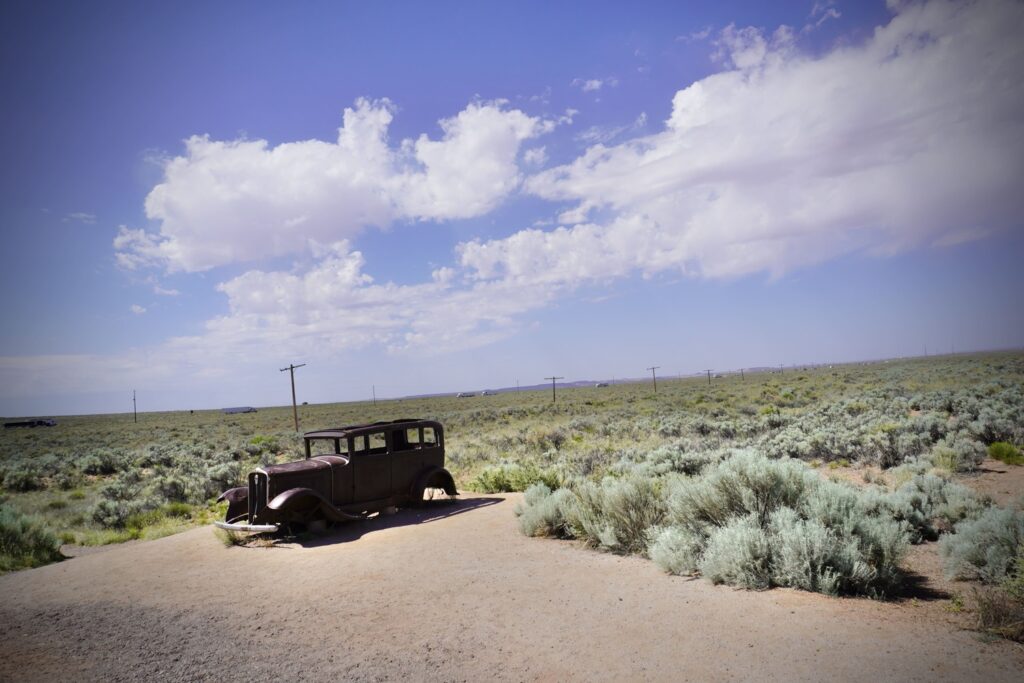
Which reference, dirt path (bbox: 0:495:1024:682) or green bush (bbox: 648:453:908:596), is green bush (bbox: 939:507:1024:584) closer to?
green bush (bbox: 648:453:908:596)

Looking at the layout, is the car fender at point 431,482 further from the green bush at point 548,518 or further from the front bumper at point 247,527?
the green bush at point 548,518

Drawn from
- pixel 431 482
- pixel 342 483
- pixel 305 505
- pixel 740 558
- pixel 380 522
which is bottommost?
pixel 380 522

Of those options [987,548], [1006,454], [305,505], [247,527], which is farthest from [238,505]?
[1006,454]

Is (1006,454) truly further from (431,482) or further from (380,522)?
(380,522)

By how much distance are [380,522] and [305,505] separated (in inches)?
60.9

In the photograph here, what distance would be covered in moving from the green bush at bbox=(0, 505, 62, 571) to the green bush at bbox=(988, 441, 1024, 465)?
20653mm

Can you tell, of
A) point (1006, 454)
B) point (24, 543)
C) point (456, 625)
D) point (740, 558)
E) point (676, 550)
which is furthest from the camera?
point (1006, 454)

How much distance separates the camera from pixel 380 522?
11.4m

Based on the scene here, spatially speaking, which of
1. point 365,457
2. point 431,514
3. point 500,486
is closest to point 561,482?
point 500,486

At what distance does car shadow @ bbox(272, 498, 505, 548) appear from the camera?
33.6ft

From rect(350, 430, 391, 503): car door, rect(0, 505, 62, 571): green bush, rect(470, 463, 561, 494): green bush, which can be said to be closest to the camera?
rect(0, 505, 62, 571): green bush

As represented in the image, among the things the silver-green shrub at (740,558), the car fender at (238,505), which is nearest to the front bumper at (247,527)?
the car fender at (238,505)

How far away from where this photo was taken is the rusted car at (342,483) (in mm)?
10445

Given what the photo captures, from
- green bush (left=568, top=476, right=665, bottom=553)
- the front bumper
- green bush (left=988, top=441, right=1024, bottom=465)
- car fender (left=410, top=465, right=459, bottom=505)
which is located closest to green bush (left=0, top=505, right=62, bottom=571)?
the front bumper
